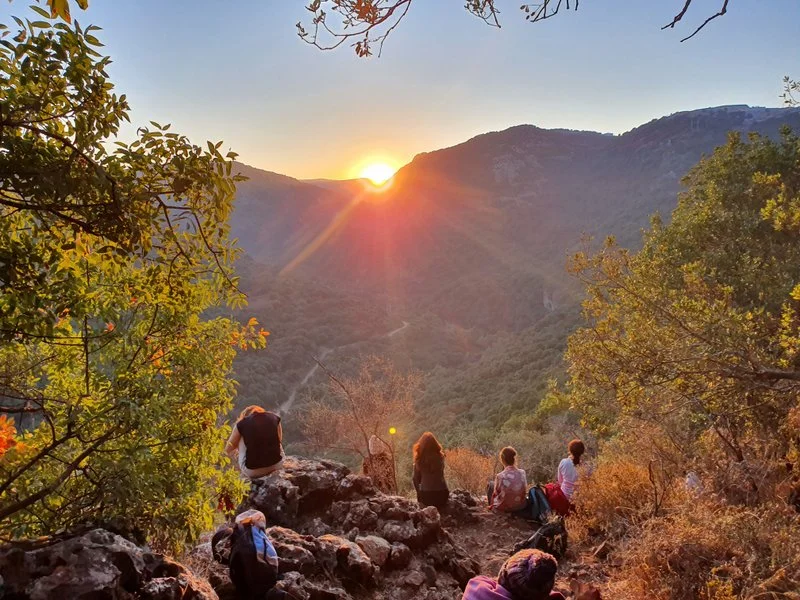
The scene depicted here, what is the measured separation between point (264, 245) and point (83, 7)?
285ft

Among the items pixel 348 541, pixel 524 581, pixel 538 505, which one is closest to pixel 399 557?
pixel 348 541

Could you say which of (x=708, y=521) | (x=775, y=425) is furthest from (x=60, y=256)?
(x=775, y=425)

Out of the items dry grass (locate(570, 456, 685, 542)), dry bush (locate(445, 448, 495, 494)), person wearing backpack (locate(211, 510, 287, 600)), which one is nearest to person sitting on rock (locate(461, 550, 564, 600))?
person wearing backpack (locate(211, 510, 287, 600))

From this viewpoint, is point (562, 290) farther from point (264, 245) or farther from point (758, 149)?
point (264, 245)

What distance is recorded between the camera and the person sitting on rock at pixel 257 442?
484 cm

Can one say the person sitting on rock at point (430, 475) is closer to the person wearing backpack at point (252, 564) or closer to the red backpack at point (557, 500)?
the red backpack at point (557, 500)

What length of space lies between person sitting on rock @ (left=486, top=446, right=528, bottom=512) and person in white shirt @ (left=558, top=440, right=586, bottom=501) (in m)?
0.52

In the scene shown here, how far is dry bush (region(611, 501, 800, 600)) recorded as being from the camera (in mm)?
3418

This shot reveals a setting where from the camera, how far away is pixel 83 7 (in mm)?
1436

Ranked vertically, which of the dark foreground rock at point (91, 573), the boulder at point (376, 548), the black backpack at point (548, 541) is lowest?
the black backpack at point (548, 541)

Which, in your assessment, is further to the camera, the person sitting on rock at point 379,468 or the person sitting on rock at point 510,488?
the person sitting on rock at point 379,468

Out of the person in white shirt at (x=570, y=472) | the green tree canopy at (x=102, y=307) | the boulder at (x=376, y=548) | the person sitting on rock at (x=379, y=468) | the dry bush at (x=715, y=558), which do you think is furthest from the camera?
the person sitting on rock at (x=379, y=468)

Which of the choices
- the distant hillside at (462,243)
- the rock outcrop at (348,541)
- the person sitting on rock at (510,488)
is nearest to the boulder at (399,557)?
the rock outcrop at (348,541)

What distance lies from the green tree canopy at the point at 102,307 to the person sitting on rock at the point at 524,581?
1.84 metres
